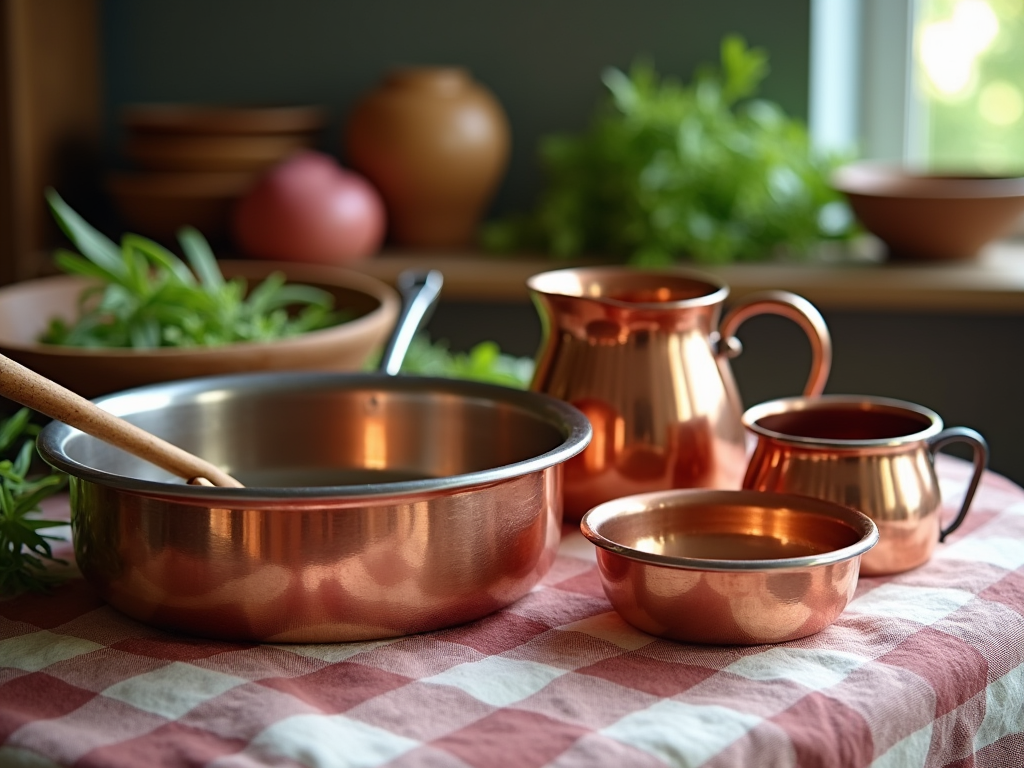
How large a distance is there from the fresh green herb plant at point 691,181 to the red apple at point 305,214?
329 millimetres

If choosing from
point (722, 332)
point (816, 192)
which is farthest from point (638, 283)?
point (816, 192)

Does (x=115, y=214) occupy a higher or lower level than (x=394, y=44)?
lower

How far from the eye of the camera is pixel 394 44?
7.84 feet

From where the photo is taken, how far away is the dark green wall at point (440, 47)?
7.36 ft

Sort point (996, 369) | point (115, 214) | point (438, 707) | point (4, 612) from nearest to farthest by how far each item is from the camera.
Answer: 1. point (438, 707)
2. point (4, 612)
3. point (996, 369)
4. point (115, 214)

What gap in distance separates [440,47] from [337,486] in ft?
5.62

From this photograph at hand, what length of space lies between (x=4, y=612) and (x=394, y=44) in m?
1.79

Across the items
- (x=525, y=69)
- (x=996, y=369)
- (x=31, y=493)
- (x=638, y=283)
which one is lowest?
(x=996, y=369)

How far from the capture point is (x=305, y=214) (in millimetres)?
2076

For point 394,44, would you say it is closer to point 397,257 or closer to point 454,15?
point 454,15

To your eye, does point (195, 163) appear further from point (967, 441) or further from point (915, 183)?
point (967, 441)

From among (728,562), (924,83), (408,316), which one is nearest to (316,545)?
(728,562)

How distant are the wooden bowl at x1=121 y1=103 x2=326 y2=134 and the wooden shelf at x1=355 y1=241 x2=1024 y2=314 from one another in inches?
12.1

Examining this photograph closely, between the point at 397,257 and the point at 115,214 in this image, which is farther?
the point at 115,214
